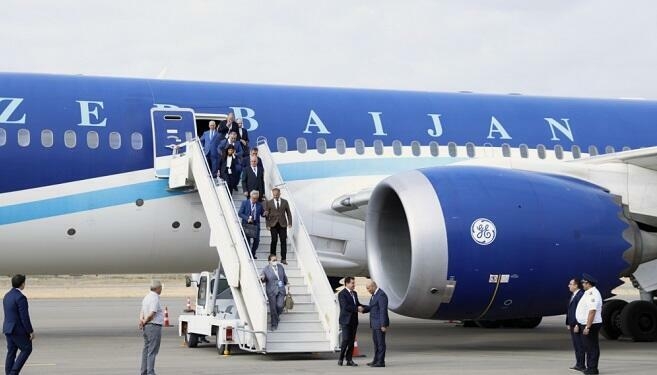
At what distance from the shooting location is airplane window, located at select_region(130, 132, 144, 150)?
1836cm

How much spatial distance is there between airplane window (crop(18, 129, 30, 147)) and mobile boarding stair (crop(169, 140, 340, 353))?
231 centimetres

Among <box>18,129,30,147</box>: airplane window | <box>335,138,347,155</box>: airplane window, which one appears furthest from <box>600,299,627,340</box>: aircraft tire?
<box>18,129,30,147</box>: airplane window

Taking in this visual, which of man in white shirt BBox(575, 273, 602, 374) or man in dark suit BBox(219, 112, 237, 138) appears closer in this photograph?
man in white shirt BBox(575, 273, 602, 374)

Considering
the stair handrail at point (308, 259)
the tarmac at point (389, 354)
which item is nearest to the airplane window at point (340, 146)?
the stair handrail at point (308, 259)

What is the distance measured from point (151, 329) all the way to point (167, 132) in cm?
615

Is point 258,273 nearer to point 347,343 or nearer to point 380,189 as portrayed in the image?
point 347,343

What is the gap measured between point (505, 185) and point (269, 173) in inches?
161

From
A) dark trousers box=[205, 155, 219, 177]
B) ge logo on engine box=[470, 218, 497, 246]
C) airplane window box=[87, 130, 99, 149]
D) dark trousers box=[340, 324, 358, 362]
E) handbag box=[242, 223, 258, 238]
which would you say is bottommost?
dark trousers box=[340, 324, 358, 362]

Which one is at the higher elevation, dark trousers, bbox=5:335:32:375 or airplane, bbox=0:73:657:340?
airplane, bbox=0:73:657:340

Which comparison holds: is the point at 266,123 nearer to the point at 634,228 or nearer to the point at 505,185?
the point at 505,185

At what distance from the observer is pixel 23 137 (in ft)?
58.2

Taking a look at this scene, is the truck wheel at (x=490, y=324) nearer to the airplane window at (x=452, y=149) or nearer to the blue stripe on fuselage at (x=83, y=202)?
the airplane window at (x=452, y=149)

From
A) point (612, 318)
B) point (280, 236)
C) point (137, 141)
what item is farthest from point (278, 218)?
point (612, 318)

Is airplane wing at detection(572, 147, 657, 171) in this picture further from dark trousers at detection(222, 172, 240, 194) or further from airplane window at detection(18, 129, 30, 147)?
airplane window at detection(18, 129, 30, 147)
